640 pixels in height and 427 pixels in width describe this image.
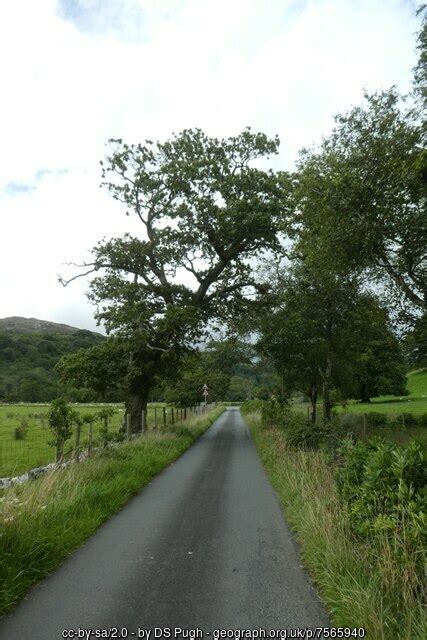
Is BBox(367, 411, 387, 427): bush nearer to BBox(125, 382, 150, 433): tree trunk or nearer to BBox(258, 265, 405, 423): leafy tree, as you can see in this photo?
BBox(258, 265, 405, 423): leafy tree

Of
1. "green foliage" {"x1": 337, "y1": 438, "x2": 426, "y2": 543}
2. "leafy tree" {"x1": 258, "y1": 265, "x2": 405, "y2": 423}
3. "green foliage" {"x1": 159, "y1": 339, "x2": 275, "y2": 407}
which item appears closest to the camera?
"green foliage" {"x1": 337, "y1": 438, "x2": 426, "y2": 543}

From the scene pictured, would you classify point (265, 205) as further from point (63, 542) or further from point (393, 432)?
point (63, 542)

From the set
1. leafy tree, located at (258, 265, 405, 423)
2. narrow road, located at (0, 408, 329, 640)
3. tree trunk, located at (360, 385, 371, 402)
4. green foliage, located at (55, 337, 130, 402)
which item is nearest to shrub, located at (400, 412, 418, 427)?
leafy tree, located at (258, 265, 405, 423)

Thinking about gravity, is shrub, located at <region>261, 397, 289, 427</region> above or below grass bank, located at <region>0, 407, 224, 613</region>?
above

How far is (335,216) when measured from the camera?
40.4ft

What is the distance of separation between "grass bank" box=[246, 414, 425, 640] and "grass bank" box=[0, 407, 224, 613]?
323 cm

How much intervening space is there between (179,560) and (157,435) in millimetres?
13365

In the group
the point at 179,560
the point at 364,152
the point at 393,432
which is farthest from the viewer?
the point at 393,432

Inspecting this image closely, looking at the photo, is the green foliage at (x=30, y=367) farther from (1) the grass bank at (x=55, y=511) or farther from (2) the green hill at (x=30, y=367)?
(1) the grass bank at (x=55, y=511)

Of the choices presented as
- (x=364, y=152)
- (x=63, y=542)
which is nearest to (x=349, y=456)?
(x=63, y=542)

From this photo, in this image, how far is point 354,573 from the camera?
15.4 ft

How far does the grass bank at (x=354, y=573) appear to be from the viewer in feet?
12.3

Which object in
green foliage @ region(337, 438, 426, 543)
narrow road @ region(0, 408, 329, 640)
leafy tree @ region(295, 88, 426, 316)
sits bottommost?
narrow road @ region(0, 408, 329, 640)

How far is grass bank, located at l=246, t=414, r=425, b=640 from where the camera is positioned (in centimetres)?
374
